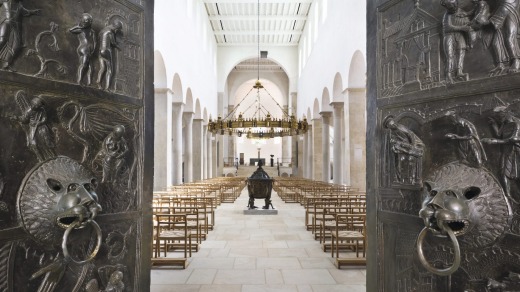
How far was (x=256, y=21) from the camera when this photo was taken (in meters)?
29.7

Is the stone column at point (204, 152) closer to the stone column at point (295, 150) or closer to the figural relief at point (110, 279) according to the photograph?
the stone column at point (295, 150)

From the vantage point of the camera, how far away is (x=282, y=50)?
3516 centimetres

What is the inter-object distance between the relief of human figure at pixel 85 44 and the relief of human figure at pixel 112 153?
45 cm

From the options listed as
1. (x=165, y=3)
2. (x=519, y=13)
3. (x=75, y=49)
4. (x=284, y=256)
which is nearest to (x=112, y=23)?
(x=75, y=49)

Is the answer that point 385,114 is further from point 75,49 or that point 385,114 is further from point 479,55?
point 75,49

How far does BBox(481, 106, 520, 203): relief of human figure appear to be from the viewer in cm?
251

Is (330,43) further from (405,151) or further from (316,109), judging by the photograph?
(405,151)

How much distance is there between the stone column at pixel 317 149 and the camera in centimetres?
2748

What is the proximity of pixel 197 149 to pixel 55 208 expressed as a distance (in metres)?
24.5

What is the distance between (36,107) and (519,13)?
319 centimetres

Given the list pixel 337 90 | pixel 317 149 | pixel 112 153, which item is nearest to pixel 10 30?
pixel 112 153

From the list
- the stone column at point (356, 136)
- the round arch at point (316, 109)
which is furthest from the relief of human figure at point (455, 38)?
the round arch at point (316, 109)

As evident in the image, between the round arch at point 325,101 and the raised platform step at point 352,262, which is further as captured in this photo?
the round arch at point 325,101

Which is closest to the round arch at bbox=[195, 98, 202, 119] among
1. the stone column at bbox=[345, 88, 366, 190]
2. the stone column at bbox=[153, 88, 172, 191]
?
the stone column at bbox=[153, 88, 172, 191]
